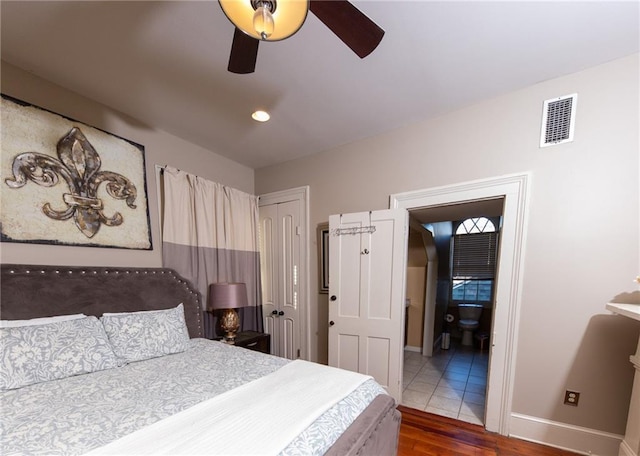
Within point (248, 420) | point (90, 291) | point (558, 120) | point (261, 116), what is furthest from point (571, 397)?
point (90, 291)

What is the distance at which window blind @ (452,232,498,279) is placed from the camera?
4.55m

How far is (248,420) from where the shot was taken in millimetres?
958

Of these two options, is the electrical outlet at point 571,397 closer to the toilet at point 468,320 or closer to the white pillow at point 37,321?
the toilet at point 468,320

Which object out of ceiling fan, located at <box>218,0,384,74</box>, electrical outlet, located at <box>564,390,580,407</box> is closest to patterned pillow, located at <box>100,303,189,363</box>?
ceiling fan, located at <box>218,0,384,74</box>

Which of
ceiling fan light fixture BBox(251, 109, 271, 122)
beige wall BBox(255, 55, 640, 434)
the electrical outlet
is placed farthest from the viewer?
ceiling fan light fixture BBox(251, 109, 271, 122)

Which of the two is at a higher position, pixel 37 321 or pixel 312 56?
pixel 312 56

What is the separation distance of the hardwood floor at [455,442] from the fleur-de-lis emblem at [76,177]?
2959 mm

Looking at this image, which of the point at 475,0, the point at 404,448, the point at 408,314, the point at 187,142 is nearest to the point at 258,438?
the point at 404,448

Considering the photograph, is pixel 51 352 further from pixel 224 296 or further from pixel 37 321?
pixel 224 296

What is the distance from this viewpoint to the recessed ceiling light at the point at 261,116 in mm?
2158

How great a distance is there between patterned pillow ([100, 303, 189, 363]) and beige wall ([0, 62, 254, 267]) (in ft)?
1.73

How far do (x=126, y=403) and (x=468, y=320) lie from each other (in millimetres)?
4828

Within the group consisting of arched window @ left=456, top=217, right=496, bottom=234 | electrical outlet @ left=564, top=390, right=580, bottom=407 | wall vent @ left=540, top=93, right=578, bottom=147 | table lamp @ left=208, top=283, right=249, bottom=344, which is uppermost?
wall vent @ left=540, top=93, right=578, bottom=147

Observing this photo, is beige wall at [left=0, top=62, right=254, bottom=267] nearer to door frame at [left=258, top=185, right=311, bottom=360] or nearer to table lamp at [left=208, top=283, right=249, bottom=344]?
table lamp at [left=208, top=283, right=249, bottom=344]
